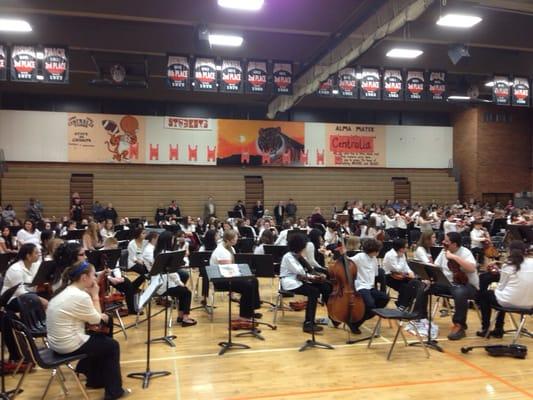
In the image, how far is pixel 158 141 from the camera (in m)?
22.4

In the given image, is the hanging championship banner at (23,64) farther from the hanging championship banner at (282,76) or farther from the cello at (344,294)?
the cello at (344,294)

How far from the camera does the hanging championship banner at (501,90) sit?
1479 cm

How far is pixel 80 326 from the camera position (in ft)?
15.1

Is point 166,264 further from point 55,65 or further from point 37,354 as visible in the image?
point 55,65

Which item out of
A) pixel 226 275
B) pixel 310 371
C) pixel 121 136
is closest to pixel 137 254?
pixel 226 275

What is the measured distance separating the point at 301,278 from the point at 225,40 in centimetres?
→ 923

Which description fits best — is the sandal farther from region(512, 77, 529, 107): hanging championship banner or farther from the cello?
region(512, 77, 529, 107): hanging championship banner

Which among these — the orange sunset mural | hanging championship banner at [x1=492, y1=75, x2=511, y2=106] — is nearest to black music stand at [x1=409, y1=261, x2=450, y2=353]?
hanging championship banner at [x1=492, y1=75, x2=511, y2=106]

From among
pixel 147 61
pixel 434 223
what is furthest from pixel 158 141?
pixel 434 223

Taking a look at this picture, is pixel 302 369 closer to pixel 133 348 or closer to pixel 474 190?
pixel 133 348

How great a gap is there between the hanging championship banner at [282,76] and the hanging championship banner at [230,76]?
112 centimetres

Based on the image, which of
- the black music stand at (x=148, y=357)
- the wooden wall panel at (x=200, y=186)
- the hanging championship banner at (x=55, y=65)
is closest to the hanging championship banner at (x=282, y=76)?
the hanging championship banner at (x=55, y=65)

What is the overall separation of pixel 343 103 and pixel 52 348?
21238 millimetres

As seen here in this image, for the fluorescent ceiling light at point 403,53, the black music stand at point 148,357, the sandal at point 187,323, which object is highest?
the fluorescent ceiling light at point 403,53
